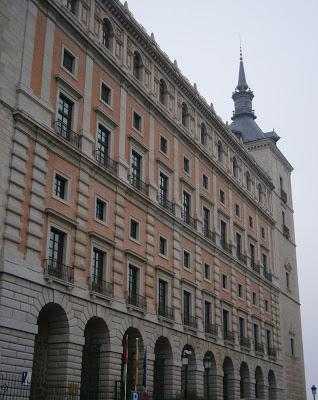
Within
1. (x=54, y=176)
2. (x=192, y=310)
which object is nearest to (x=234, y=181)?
(x=192, y=310)

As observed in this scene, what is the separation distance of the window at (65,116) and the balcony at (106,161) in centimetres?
257

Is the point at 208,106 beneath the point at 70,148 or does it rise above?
above

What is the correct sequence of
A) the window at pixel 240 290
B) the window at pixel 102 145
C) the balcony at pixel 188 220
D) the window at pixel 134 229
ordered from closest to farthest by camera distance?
the window at pixel 102 145, the window at pixel 134 229, the balcony at pixel 188 220, the window at pixel 240 290

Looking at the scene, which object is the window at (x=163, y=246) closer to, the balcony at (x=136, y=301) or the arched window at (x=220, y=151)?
the balcony at (x=136, y=301)

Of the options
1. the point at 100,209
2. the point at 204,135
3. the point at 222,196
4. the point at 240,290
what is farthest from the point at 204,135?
the point at 100,209

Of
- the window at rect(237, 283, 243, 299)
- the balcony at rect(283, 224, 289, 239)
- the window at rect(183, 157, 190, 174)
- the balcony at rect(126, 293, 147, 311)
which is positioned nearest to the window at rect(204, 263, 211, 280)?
the window at rect(237, 283, 243, 299)

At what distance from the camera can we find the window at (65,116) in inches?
1315

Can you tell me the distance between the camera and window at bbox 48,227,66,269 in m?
30.8

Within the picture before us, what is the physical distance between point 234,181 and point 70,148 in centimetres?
2484

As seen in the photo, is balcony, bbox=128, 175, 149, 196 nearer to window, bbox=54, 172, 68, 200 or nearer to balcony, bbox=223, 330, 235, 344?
window, bbox=54, 172, 68, 200

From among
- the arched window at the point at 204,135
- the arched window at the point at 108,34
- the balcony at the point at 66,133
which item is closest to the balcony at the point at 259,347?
the arched window at the point at 204,135

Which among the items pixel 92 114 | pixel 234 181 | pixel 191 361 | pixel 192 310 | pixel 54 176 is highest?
pixel 234 181

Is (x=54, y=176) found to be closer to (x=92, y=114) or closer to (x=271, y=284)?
(x=92, y=114)

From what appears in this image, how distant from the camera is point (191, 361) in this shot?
41875mm
